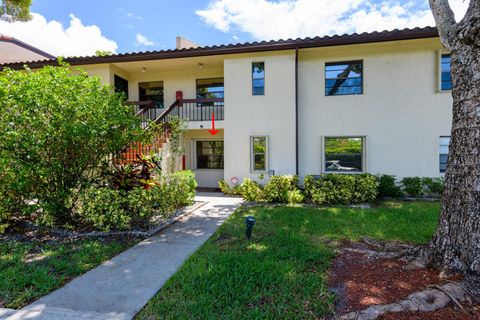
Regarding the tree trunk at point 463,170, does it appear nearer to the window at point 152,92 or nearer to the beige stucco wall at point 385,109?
the beige stucco wall at point 385,109

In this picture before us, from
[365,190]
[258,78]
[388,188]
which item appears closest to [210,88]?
[258,78]

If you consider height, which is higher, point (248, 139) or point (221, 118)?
point (221, 118)

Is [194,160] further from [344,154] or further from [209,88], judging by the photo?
[344,154]

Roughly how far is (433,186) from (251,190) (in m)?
6.29

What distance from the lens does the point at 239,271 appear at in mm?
3623

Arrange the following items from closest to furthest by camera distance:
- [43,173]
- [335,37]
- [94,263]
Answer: [94,263], [43,173], [335,37]

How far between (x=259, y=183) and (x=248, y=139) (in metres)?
1.78

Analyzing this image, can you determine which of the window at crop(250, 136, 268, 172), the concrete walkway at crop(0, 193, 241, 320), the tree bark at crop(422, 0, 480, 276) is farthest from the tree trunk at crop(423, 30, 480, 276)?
the window at crop(250, 136, 268, 172)

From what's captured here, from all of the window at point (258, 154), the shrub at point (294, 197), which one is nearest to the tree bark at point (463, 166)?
the shrub at point (294, 197)

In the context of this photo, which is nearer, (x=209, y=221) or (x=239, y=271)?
(x=239, y=271)

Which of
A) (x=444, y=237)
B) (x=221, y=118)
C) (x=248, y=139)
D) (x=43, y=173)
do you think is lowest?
(x=444, y=237)

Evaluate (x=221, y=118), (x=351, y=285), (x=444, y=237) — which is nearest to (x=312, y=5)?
(x=221, y=118)

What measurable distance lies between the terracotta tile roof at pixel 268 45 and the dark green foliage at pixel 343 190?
15.4ft

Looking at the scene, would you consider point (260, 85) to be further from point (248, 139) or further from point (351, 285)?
point (351, 285)
